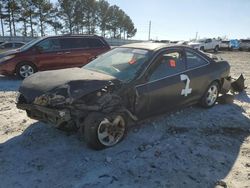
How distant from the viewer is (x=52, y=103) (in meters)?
4.25

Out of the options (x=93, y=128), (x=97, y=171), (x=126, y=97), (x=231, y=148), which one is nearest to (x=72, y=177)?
(x=97, y=171)

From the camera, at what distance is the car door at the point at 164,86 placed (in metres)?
5.00

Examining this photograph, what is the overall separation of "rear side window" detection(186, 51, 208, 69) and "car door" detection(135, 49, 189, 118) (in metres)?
0.18

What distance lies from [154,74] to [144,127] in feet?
3.38

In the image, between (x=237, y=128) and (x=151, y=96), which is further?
(x=237, y=128)

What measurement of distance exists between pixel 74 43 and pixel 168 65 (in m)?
6.84

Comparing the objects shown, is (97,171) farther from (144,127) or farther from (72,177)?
(144,127)

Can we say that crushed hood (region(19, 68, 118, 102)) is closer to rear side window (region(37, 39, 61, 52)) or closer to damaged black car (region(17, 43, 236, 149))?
damaged black car (region(17, 43, 236, 149))

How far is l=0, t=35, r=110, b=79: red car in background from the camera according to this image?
10.6 m

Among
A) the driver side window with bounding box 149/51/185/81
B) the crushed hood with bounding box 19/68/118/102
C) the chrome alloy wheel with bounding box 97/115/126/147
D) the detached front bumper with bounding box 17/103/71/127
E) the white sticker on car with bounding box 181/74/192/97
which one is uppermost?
the driver side window with bounding box 149/51/185/81

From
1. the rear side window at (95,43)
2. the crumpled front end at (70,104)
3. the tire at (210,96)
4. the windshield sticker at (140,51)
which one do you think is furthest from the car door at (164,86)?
the rear side window at (95,43)

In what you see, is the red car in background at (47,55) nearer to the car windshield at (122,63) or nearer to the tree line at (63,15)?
the car windshield at (122,63)

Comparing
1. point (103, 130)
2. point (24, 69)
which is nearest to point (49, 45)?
point (24, 69)

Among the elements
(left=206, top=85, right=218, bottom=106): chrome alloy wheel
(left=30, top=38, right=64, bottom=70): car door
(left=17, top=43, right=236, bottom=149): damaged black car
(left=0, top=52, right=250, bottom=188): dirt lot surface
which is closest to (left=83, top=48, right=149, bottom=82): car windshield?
(left=17, top=43, right=236, bottom=149): damaged black car
